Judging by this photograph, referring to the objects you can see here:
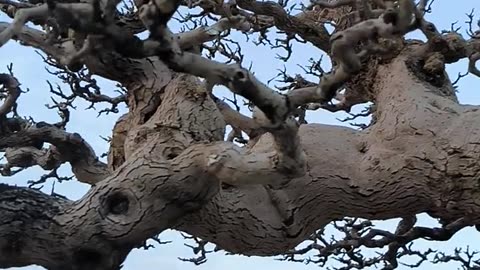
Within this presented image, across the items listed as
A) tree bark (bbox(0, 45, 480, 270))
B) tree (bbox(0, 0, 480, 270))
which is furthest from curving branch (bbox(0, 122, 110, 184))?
tree bark (bbox(0, 45, 480, 270))

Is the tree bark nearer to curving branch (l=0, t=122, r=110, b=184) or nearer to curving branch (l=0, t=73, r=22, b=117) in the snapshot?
curving branch (l=0, t=122, r=110, b=184)

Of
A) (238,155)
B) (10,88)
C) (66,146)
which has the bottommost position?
(238,155)

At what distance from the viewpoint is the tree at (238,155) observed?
2852mm

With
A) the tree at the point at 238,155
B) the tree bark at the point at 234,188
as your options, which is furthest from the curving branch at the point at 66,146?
the tree bark at the point at 234,188

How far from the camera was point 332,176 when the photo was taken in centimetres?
358

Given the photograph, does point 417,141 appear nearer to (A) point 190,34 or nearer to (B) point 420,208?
(B) point 420,208

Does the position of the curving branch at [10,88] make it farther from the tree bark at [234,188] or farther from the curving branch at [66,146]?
the tree bark at [234,188]

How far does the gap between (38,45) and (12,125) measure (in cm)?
83

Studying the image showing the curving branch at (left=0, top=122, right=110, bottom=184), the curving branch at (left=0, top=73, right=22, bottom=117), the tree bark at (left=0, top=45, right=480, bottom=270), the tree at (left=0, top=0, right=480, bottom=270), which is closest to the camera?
the tree at (left=0, top=0, right=480, bottom=270)

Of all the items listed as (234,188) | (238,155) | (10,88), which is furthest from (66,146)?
(238,155)

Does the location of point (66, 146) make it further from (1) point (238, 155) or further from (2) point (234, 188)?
(1) point (238, 155)

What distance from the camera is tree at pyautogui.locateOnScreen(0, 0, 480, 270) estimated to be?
2852 millimetres

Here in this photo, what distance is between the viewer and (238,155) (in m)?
3.09

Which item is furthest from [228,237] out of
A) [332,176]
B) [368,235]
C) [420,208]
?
[368,235]
